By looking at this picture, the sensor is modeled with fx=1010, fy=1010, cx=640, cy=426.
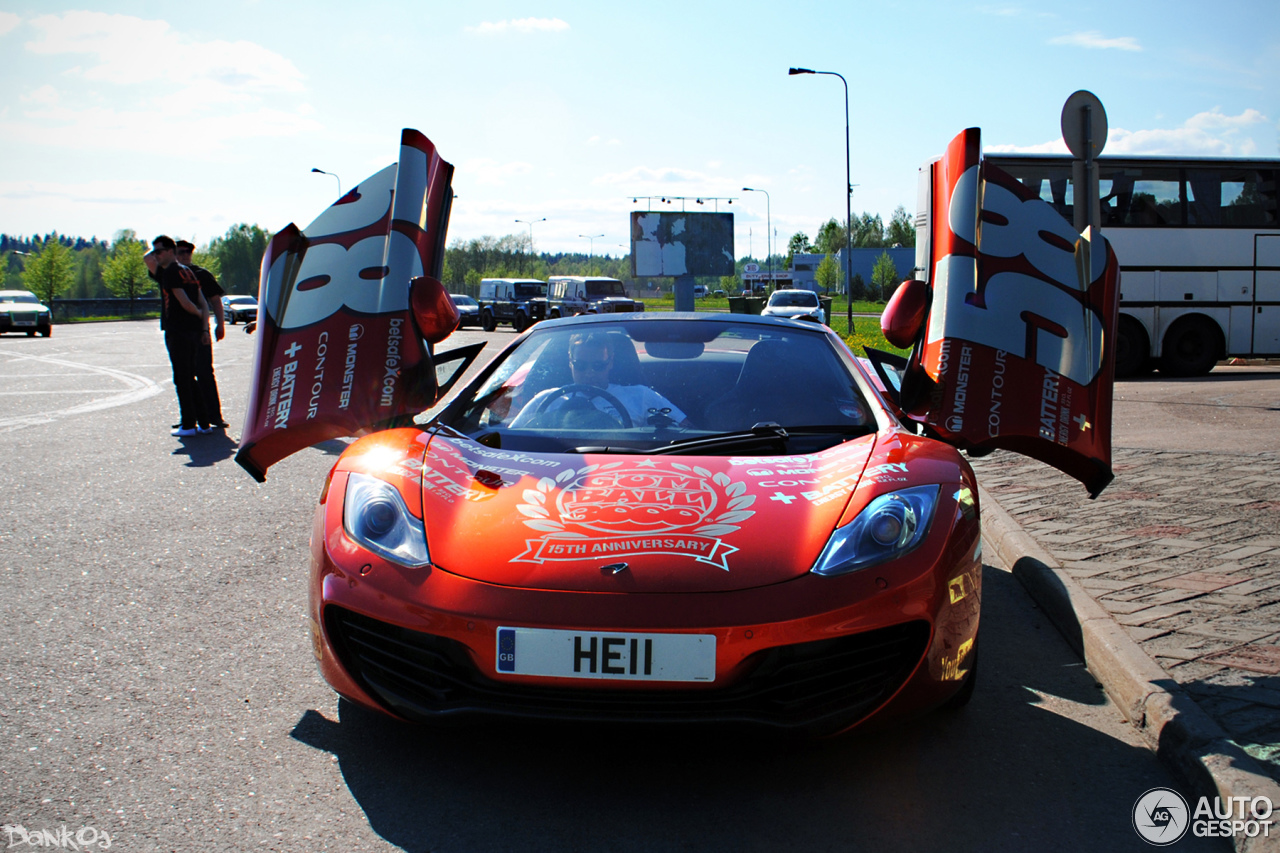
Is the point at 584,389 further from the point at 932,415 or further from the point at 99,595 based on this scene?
the point at 99,595

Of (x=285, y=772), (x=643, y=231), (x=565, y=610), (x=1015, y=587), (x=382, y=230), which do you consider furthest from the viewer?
(x=643, y=231)

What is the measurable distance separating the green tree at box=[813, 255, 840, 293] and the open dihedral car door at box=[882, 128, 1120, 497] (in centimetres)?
8891

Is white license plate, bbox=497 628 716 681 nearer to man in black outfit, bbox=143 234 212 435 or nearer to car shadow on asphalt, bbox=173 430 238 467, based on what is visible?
car shadow on asphalt, bbox=173 430 238 467

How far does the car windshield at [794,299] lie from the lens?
2959cm

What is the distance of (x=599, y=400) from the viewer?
3639 millimetres

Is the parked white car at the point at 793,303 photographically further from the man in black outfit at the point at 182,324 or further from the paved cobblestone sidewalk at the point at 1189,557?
the paved cobblestone sidewalk at the point at 1189,557

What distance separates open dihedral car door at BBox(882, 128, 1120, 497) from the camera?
3.63m

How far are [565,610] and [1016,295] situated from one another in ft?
7.51

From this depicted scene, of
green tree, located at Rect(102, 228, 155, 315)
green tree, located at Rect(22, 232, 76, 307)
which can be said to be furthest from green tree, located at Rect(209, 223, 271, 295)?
green tree, located at Rect(22, 232, 76, 307)

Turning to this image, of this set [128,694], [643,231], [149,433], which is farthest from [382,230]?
[643,231]

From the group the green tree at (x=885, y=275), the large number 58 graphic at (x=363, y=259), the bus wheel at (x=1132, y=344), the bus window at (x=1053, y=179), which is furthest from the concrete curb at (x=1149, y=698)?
the green tree at (x=885, y=275)

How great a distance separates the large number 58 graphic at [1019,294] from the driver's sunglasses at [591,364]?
124 centimetres

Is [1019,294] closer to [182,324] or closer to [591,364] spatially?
[591,364]

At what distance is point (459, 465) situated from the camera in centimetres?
305
